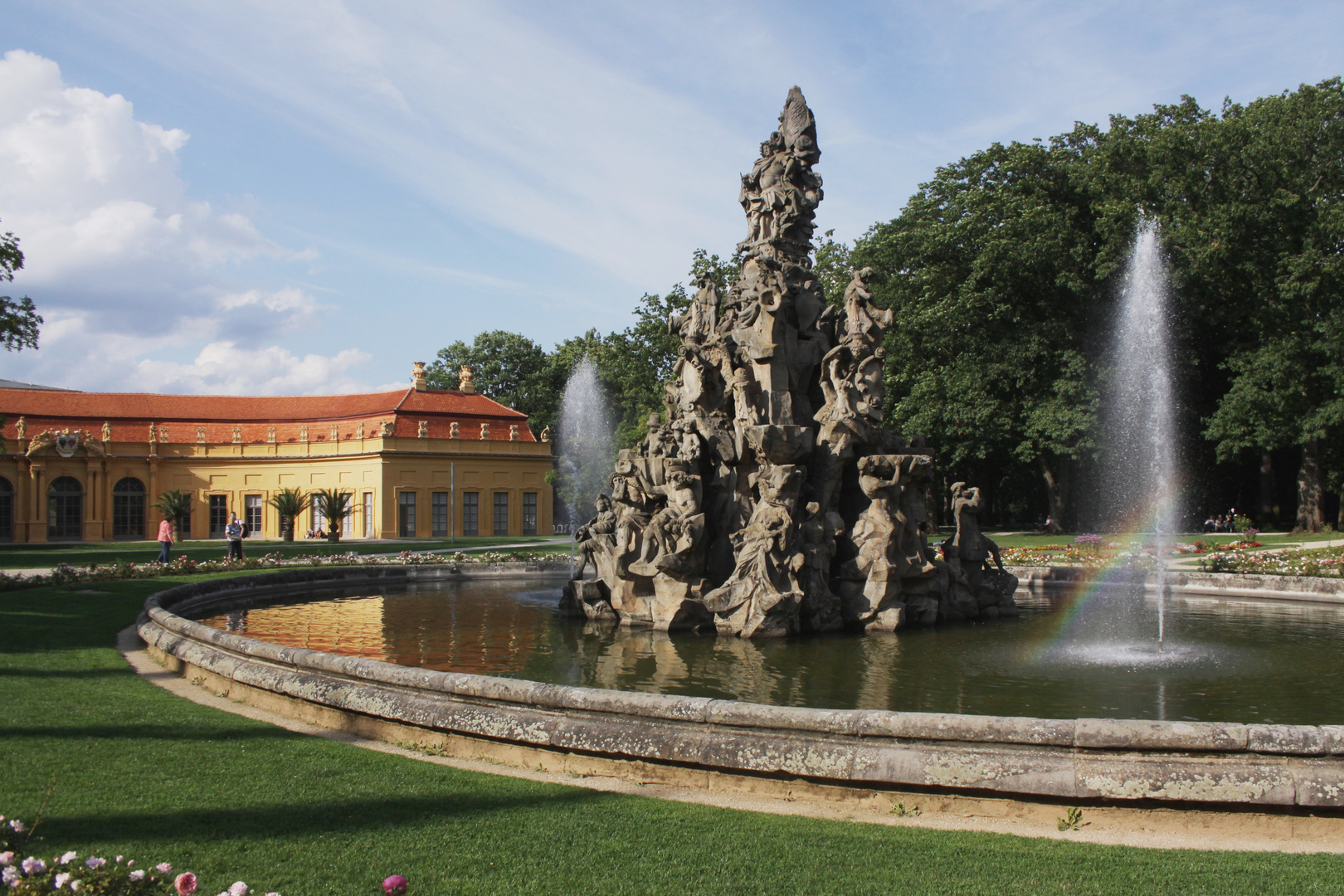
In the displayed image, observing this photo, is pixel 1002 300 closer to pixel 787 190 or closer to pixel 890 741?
pixel 787 190

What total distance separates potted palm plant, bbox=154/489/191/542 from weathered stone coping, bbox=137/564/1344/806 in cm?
4910

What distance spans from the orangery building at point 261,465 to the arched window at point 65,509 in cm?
6

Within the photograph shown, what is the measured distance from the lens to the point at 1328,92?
1345 inches

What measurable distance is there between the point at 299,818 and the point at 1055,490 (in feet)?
136

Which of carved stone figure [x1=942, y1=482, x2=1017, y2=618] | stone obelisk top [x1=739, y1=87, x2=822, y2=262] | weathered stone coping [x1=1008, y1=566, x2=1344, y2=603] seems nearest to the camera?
carved stone figure [x1=942, y1=482, x2=1017, y2=618]

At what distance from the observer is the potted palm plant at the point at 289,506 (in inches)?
1957

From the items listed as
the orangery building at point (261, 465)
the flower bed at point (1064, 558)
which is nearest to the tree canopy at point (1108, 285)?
the flower bed at point (1064, 558)

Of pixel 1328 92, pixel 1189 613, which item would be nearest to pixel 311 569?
pixel 1189 613

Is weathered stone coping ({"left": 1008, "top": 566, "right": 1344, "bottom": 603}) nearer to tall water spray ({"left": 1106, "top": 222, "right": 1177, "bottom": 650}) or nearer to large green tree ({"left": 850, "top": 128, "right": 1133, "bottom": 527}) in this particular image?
tall water spray ({"left": 1106, "top": 222, "right": 1177, "bottom": 650})

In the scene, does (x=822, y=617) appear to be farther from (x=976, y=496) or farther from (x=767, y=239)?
(x=767, y=239)

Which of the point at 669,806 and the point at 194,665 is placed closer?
the point at 669,806

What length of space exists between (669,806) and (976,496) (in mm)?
10161

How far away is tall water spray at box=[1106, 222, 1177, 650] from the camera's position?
116 feet

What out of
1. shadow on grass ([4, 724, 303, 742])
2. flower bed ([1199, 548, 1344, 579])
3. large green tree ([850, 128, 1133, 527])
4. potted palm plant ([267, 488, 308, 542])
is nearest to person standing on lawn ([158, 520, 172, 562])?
shadow on grass ([4, 724, 303, 742])
